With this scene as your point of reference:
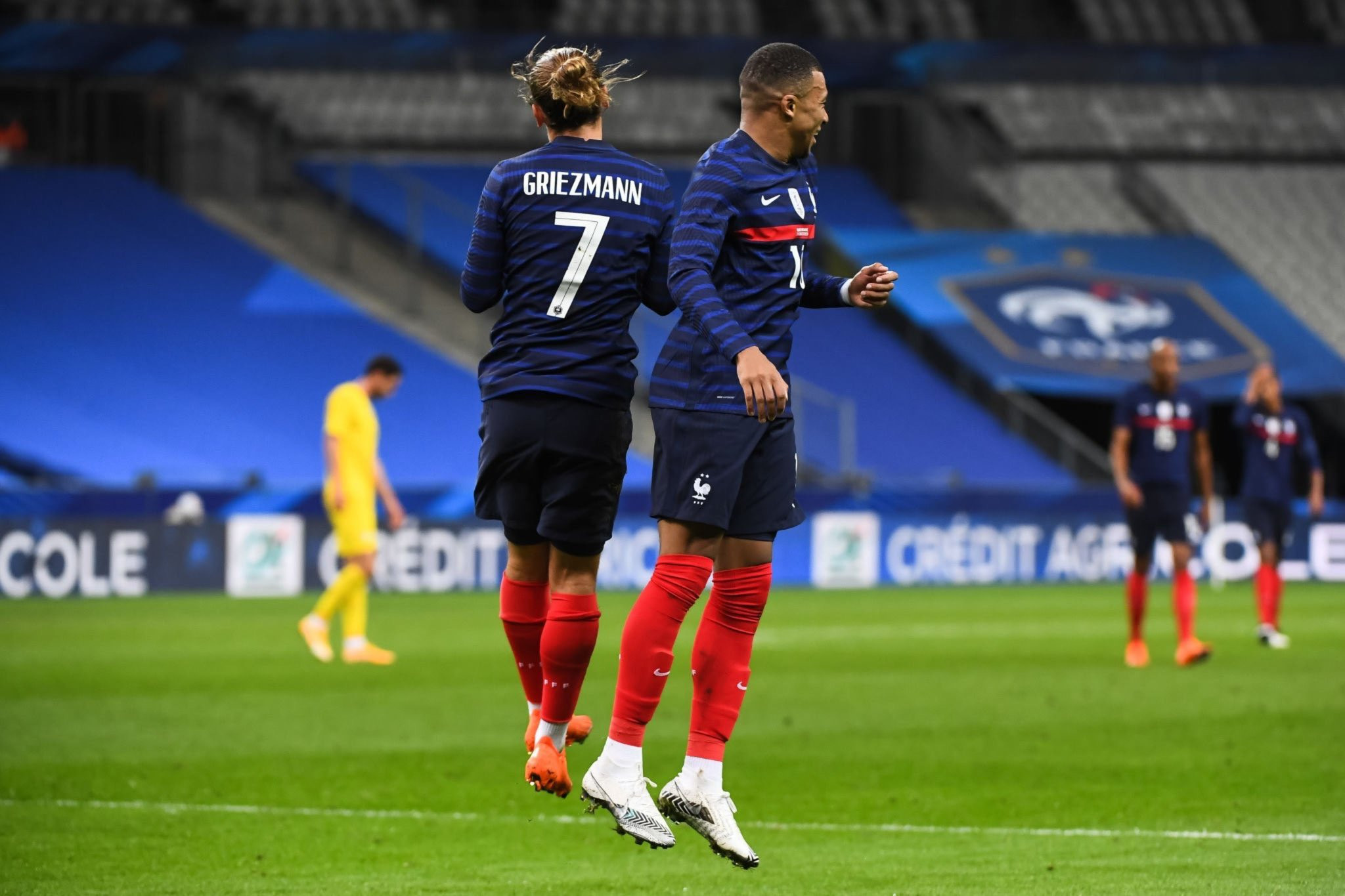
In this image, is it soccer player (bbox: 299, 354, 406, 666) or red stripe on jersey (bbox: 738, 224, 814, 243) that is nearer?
red stripe on jersey (bbox: 738, 224, 814, 243)

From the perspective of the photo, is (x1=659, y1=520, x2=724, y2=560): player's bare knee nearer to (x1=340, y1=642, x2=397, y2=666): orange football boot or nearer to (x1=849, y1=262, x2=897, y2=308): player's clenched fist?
(x1=849, y1=262, x2=897, y2=308): player's clenched fist

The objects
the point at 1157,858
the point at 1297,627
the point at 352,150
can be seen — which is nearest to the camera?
the point at 1157,858

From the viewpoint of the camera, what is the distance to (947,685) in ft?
42.0

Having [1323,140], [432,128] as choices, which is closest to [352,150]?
[432,128]

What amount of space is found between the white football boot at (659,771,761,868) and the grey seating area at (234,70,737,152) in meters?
26.5

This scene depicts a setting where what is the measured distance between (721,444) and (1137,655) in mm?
8928

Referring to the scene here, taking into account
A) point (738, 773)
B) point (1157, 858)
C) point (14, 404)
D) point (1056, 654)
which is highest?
point (1157, 858)

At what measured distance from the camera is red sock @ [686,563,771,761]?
19.8 ft

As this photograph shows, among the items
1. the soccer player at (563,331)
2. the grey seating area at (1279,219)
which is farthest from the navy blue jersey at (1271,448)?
the grey seating area at (1279,219)

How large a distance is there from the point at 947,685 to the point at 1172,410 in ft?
9.34

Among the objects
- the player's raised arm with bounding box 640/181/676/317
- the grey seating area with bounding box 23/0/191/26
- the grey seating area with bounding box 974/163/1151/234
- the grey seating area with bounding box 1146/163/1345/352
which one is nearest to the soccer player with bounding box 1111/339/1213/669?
the player's raised arm with bounding box 640/181/676/317

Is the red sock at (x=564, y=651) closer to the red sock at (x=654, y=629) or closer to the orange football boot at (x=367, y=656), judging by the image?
the red sock at (x=654, y=629)

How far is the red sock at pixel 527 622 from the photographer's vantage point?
21.9ft

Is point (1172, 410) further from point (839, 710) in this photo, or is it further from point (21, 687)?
point (21, 687)
